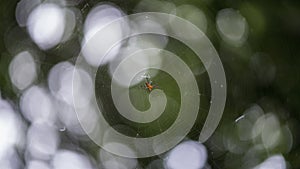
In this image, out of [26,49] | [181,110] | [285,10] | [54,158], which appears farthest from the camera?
[54,158]

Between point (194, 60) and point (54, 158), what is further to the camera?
point (54, 158)

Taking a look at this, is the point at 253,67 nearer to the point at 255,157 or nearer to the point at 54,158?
the point at 255,157

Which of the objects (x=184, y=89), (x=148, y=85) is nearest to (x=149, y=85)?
(x=148, y=85)

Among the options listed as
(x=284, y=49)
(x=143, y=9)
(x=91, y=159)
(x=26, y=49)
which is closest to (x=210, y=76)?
(x=284, y=49)

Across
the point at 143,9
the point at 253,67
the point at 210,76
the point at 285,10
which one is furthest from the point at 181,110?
the point at 285,10

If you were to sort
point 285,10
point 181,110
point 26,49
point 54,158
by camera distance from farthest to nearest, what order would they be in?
1. point 54,158
2. point 26,49
3. point 181,110
4. point 285,10

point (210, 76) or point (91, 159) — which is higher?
point (210, 76)

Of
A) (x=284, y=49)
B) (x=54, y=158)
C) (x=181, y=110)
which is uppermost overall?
(x=284, y=49)

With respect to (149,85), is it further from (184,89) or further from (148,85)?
(184,89)

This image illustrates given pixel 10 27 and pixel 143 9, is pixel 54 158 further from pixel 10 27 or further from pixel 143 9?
pixel 143 9
